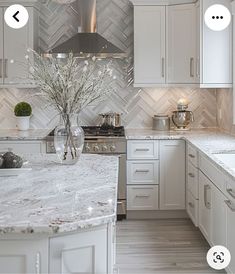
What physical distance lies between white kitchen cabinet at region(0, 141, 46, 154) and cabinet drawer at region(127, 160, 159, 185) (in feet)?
3.01

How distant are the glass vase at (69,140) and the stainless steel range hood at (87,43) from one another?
2126 millimetres

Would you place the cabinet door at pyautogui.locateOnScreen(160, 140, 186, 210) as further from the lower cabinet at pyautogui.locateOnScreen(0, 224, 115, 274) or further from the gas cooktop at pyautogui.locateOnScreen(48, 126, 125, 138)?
the lower cabinet at pyautogui.locateOnScreen(0, 224, 115, 274)

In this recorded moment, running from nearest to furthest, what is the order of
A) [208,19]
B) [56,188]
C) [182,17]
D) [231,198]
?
[56,188]
[231,198]
[208,19]
[182,17]

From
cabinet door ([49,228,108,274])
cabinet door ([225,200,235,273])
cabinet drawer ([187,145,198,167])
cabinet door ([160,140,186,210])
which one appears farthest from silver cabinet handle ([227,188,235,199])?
cabinet door ([160,140,186,210])

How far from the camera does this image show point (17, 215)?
185 centimetres

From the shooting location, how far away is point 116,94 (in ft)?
18.6

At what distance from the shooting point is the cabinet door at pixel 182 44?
5219 millimetres

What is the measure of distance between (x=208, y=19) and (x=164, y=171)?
1.62m

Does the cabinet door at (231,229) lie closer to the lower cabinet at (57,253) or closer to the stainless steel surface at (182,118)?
the lower cabinet at (57,253)

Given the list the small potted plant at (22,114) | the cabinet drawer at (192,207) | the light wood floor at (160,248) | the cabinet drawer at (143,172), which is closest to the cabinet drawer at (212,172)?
the cabinet drawer at (192,207)

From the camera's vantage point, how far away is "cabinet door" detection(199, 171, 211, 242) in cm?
380

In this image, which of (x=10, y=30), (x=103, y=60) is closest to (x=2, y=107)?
(x=10, y=30)

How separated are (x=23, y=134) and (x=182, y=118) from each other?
69.6 inches

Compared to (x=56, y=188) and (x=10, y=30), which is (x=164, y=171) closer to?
(x=10, y=30)
